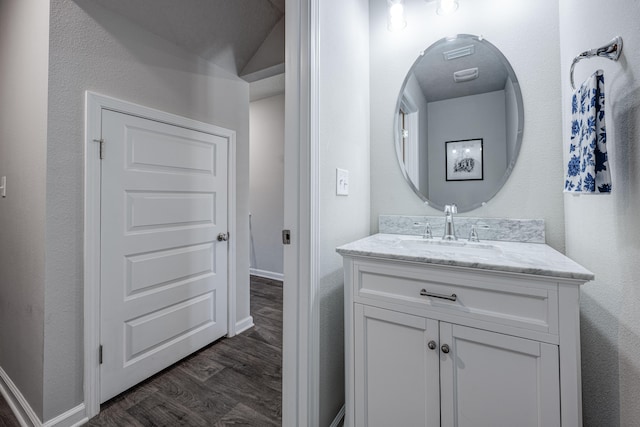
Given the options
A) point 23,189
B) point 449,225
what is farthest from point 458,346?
point 23,189

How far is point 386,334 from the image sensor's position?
3.45 ft

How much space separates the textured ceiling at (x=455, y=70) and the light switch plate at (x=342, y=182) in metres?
0.71

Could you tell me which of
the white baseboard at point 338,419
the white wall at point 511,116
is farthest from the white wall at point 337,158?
the white wall at point 511,116

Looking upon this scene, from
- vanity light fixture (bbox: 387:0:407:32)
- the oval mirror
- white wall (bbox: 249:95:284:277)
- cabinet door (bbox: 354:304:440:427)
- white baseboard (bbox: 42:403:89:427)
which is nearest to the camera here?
cabinet door (bbox: 354:304:440:427)

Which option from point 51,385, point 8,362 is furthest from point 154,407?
point 8,362

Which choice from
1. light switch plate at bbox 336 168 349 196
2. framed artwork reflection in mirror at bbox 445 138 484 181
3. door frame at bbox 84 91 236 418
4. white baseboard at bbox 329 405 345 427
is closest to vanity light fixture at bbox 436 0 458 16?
framed artwork reflection in mirror at bbox 445 138 484 181

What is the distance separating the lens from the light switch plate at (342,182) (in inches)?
52.7

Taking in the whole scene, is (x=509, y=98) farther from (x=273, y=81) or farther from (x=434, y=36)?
(x=273, y=81)

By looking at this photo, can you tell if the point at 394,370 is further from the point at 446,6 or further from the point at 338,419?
the point at 446,6

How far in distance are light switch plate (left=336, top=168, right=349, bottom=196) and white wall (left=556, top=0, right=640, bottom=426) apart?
96 cm

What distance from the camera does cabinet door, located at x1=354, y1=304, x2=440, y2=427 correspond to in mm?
973

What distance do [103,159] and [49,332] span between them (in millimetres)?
892

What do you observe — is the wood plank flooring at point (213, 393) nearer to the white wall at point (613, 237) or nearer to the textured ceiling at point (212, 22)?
the white wall at point (613, 237)

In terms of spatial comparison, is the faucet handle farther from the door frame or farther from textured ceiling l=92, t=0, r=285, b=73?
textured ceiling l=92, t=0, r=285, b=73
